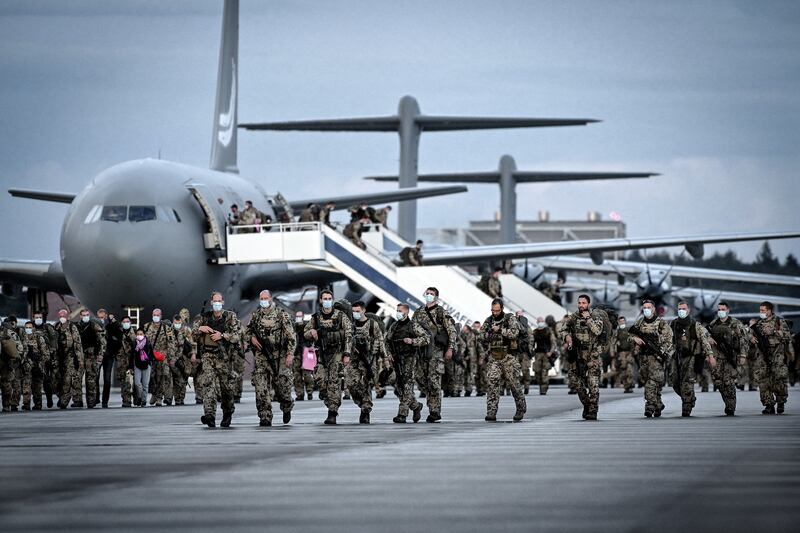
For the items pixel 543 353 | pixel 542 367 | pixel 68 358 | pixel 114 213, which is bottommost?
pixel 68 358

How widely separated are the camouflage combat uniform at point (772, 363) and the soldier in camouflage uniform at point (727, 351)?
0.96 feet

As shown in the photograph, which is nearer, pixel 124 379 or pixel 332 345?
pixel 332 345

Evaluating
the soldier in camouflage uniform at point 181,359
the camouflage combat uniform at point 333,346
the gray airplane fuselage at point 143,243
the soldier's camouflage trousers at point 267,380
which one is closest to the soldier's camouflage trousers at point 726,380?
the camouflage combat uniform at point 333,346

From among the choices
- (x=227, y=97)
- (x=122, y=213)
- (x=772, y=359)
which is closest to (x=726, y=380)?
(x=772, y=359)

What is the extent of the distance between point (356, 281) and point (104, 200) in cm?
691

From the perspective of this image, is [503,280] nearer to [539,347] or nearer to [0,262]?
[539,347]

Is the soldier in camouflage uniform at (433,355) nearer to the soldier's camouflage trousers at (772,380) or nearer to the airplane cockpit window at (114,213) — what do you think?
the soldier's camouflage trousers at (772,380)

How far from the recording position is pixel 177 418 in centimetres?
2066

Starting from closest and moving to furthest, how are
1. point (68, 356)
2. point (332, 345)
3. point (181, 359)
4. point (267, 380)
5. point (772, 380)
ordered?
point (267, 380)
point (332, 345)
point (772, 380)
point (68, 356)
point (181, 359)

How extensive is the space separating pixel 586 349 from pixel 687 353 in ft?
5.22

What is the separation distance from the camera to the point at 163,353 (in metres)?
26.4

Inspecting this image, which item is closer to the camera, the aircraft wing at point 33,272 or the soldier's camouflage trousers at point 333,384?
the soldier's camouflage trousers at point 333,384

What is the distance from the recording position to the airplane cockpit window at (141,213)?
29.6 m

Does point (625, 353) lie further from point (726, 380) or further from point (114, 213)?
point (726, 380)
